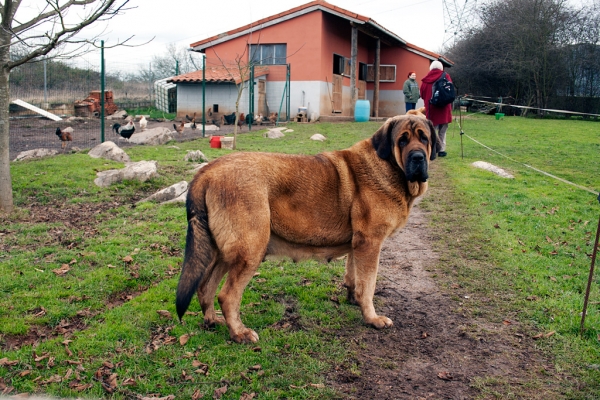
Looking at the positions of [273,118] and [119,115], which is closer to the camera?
[273,118]

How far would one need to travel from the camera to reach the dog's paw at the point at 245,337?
13.8ft

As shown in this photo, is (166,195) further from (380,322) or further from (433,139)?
(433,139)

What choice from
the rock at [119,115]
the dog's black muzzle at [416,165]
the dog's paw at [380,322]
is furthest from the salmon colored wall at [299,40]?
the dog's paw at [380,322]

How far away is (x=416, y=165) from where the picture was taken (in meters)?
4.41

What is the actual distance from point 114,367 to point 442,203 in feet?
24.1

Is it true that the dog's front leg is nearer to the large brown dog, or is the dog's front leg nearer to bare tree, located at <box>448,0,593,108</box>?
the large brown dog

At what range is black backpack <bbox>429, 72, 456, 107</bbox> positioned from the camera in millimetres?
12730

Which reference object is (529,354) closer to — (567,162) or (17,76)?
(567,162)

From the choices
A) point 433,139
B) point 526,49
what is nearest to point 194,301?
point 433,139

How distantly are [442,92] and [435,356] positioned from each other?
32.4 feet

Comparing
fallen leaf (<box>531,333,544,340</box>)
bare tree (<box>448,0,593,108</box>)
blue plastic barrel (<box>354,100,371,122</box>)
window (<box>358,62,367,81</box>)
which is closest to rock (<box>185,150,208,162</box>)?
fallen leaf (<box>531,333,544,340</box>)

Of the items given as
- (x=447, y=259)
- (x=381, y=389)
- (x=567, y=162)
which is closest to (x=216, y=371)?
(x=381, y=389)

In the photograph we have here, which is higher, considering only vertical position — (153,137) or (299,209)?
(153,137)

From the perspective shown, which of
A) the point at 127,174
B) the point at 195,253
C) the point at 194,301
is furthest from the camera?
the point at 127,174
